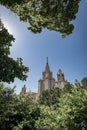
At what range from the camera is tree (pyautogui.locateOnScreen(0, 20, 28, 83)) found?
9289 millimetres

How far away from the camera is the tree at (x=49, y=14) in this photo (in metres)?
11.7

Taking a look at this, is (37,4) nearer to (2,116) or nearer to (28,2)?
(28,2)

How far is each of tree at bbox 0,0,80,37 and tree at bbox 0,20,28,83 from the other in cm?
202

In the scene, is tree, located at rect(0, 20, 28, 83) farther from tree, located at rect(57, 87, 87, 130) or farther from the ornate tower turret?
the ornate tower turret

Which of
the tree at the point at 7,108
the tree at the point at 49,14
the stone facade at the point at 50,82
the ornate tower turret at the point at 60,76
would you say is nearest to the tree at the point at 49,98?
the stone facade at the point at 50,82

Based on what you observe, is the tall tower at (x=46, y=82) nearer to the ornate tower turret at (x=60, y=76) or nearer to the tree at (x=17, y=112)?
the ornate tower turret at (x=60, y=76)

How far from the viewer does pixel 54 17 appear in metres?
12.2

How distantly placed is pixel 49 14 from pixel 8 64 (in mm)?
4361

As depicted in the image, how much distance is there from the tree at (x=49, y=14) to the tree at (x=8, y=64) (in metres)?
2.02

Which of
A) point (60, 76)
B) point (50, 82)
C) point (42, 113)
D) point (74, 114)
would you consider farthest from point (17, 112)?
point (60, 76)

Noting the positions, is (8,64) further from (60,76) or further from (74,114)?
(60,76)

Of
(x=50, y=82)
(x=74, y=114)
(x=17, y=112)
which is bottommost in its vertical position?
(x=74, y=114)

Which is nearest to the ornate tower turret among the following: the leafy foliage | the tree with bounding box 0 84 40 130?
the tree with bounding box 0 84 40 130

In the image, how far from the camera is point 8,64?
30.8 feet
